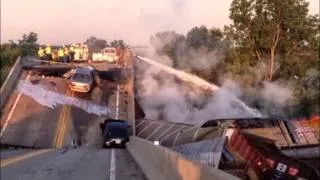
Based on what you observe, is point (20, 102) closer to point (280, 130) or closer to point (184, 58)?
point (280, 130)

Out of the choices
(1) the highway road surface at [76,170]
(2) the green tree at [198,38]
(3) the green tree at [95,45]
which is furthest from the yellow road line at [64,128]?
(2) the green tree at [198,38]

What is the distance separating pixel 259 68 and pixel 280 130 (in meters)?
33.6

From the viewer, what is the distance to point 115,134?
4588cm

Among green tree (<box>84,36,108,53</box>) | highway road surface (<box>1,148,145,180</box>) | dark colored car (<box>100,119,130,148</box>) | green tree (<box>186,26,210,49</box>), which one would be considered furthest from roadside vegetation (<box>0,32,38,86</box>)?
highway road surface (<box>1,148,145,180</box>)

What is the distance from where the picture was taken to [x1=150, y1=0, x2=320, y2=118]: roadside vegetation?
7012 cm

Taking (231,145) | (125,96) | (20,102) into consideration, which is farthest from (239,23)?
(231,145)

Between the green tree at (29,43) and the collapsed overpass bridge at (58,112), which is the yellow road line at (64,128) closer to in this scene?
the collapsed overpass bridge at (58,112)

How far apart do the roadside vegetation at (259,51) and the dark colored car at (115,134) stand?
23.1 meters

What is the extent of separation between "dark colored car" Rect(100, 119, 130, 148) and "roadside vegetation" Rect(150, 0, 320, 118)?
75.8 feet

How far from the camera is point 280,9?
2707 inches

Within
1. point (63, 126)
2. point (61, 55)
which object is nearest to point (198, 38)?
point (61, 55)

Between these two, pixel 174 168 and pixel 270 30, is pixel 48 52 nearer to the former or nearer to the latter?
pixel 270 30

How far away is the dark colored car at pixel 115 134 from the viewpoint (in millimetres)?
45406

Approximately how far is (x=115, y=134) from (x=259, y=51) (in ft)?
120
